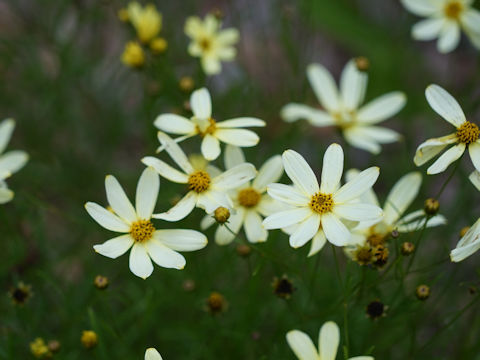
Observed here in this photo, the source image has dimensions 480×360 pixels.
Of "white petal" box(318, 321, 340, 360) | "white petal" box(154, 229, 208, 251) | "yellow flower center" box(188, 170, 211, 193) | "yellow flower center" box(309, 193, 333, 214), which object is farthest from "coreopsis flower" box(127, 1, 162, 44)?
"white petal" box(318, 321, 340, 360)

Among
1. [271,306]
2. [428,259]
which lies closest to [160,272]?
[271,306]

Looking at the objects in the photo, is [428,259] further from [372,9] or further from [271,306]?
[372,9]

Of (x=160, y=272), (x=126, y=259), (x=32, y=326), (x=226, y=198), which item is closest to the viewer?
(x=226, y=198)

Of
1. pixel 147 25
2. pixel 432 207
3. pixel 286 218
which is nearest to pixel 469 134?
pixel 432 207

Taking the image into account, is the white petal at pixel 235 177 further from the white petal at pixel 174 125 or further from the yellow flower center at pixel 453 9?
the yellow flower center at pixel 453 9

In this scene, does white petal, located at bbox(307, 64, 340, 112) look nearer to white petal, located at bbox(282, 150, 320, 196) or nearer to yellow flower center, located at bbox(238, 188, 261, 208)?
yellow flower center, located at bbox(238, 188, 261, 208)

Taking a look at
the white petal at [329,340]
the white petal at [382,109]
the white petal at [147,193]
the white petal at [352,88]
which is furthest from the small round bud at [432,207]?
the white petal at [352,88]
